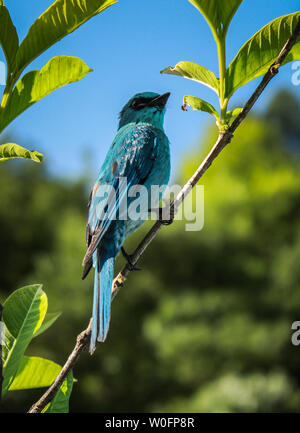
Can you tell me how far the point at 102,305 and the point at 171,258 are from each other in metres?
15.3

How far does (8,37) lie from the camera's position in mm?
805

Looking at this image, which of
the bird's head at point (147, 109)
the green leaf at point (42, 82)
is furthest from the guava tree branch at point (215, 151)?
the bird's head at point (147, 109)

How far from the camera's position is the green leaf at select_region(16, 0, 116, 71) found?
30.9 inches

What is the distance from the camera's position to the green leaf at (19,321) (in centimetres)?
77

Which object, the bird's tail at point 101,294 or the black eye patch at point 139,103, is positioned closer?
the bird's tail at point 101,294

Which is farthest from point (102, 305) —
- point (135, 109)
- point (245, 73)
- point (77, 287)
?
point (77, 287)

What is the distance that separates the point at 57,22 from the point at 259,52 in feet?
1.25

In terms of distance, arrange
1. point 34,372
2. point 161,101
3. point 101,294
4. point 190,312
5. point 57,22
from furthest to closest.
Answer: point 190,312
point 161,101
point 101,294
point 34,372
point 57,22

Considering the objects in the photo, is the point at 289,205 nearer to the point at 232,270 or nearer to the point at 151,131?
the point at 232,270

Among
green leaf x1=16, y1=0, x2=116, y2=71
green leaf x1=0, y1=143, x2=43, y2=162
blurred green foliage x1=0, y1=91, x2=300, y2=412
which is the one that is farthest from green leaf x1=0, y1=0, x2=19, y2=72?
blurred green foliage x1=0, y1=91, x2=300, y2=412

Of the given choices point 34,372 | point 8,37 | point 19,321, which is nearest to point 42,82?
point 8,37

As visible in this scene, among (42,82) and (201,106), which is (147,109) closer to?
(201,106)

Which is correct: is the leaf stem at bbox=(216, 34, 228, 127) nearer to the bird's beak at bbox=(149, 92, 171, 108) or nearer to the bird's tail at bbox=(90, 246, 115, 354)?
the bird's tail at bbox=(90, 246, 115, 354)

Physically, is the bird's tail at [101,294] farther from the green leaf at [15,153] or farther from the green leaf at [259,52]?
the green leaf at [259,52]
